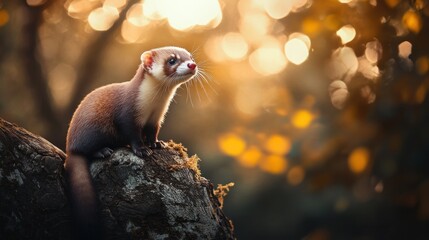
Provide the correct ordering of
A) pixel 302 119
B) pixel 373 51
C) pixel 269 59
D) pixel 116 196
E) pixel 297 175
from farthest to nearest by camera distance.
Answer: pixel 269 59 → pixel 116 196 → pixel 297 175 → pixel 302 119 → pixel 373 51

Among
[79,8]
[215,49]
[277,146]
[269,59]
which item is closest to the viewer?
[277,146]

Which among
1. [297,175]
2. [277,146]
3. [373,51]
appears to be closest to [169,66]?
[277,146]

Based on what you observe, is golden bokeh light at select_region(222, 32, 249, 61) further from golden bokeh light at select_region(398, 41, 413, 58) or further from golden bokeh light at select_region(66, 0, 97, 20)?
golden bokeh light at select_region(398, 41, 413, 58)

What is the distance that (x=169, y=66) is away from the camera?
18.0ft

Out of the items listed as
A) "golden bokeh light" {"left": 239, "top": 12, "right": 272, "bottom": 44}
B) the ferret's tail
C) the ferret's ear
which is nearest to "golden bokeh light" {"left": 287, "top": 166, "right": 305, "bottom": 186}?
the ferret's tail

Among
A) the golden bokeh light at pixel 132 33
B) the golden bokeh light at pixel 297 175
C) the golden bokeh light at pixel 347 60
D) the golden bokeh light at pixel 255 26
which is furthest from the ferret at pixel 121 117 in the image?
the golden bokeh light at pixel 132 33

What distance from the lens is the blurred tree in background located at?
3.01 metres

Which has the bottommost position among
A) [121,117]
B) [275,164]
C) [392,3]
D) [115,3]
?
[115,3]

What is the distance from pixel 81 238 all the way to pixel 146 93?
6.06ft

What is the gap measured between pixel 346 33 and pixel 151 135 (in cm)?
260

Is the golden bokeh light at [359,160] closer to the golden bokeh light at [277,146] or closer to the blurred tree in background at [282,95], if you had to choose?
the blurred tree in background at [282,95]

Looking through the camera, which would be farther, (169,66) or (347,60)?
(169,66)

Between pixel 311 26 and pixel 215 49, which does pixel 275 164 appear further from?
pixel 215 49

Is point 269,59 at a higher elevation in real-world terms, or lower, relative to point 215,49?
higher
